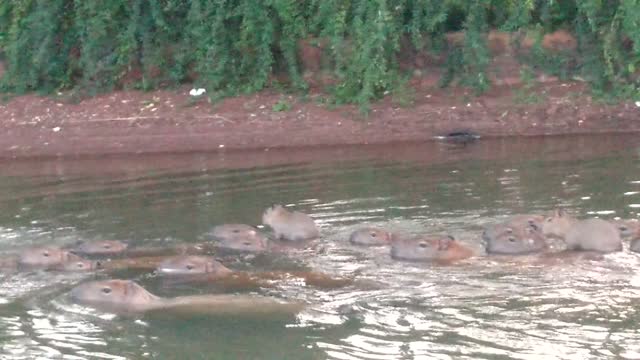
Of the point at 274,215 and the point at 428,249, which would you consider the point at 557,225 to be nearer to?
the point at 428,249

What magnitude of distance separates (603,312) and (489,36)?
13.7 m

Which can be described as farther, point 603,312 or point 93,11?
point 93,11

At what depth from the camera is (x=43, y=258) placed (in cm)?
1226

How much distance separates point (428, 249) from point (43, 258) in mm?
3601

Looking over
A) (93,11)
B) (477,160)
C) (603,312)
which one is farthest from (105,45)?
(603,312)

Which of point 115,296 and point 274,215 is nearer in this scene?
point 115,296

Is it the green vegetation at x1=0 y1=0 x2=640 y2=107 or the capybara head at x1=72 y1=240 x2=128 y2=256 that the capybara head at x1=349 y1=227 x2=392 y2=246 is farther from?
the green vegetation at x1=0 y1=0 x2=640 y2=107

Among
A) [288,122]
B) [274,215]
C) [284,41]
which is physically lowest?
[288,122]

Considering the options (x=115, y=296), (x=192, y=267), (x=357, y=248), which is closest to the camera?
(x=115, y=296)

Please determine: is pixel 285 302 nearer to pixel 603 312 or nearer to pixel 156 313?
pixel 156 313

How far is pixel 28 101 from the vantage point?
23953mm

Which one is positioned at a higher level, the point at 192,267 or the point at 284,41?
the point at 284,41

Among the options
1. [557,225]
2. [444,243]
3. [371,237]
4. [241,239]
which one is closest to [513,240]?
[444,243]

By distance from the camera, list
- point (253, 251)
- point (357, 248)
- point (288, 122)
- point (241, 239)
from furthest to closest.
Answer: point (288, 122), point (241, 239), point (253, 251), point (357, 248)
